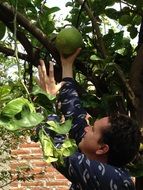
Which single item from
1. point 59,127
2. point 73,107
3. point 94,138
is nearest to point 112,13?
point 73,107

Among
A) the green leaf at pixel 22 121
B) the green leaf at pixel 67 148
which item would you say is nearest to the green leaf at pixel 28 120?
the green leaf at pixel 22 121

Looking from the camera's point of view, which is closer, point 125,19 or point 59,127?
point 59,127

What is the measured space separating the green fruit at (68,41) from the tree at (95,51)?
0.03 meters

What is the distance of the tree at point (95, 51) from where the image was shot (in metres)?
1.58

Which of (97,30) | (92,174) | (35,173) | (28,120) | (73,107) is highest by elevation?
(97,30)

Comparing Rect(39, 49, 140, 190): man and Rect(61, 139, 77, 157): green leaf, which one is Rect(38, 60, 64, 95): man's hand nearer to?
Rect(39, 49, 140, 190): man

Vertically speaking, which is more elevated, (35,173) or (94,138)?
(94,138)

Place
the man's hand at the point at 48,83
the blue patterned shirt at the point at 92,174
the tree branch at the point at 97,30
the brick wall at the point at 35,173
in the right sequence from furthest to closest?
1. the brick wall at the point at 35,173
2. the tree branch at the point at 97,30
3. the man's hand at the point at 48,83
4. the blue patterned shirt at the point at 92,174

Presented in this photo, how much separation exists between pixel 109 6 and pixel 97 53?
0.26 m

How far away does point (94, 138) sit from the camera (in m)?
1.48

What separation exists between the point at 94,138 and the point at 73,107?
0.44ft

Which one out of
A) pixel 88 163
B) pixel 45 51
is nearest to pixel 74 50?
pixel 45 51

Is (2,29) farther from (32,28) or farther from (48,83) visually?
(48,83)

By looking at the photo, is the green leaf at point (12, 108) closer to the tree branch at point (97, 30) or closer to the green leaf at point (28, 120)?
the green leaf at point (28, 120)
